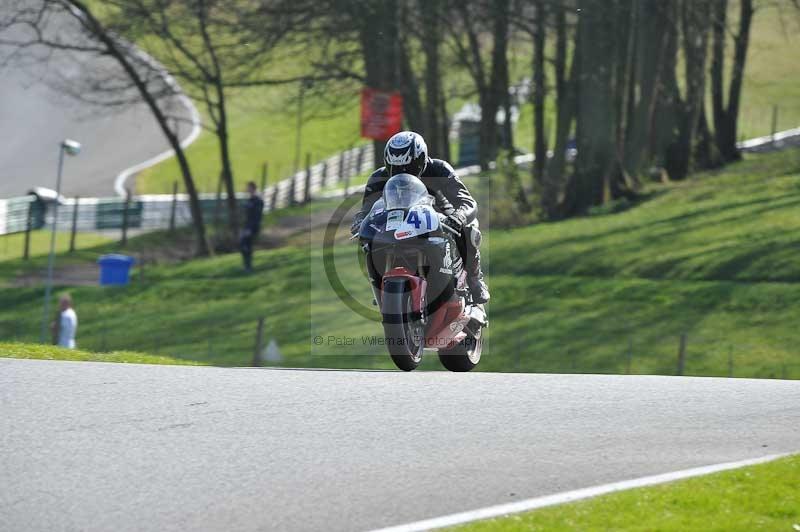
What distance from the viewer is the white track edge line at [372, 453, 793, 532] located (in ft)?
22.4

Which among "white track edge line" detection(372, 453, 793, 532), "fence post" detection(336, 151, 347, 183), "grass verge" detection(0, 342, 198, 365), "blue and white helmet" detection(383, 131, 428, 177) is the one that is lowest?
"white track edge line" detection(372, 453, 793, 532)

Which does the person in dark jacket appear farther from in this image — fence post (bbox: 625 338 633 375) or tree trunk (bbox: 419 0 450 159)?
→ tree trunk (bbox: 419 0 450 159)

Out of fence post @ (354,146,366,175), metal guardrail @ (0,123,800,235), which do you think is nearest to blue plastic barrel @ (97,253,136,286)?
metal guardrail @ (0,123,800,235)

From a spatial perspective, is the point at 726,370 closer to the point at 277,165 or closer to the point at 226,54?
the point at 226,54

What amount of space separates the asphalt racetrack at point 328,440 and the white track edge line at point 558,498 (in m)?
0.11

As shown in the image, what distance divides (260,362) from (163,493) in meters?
15.4

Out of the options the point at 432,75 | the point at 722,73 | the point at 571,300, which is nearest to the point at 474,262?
the point at 571,300

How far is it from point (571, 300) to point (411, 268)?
1580cm

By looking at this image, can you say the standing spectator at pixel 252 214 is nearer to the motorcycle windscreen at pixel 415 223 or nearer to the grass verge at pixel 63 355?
the grass verge at pixel 63 355

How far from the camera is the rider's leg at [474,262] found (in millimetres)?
11820

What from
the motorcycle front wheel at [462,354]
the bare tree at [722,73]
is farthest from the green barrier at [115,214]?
the motorcycle front wheel at [462,354]

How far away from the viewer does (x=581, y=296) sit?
26641 millimetres

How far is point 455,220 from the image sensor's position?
11477 millimetres

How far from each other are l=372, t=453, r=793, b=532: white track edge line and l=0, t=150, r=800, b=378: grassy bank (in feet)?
43.7
